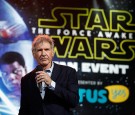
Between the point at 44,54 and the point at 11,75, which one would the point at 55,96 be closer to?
the point at 44,54

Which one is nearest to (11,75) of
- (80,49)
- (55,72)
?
(80,49)

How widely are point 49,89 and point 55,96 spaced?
0.20 feet

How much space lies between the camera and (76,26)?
3.69 m

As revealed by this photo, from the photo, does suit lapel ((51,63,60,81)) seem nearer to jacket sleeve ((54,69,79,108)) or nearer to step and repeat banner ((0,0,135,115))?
jacket sleeve ((54,69,79,108))

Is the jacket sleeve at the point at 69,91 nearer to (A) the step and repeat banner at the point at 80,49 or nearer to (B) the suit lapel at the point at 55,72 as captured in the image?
(B) the suit lapel at the point at 55,72

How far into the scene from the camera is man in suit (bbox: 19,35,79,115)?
189 cm

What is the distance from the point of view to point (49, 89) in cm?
189

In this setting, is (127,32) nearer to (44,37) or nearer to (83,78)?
(83,78)

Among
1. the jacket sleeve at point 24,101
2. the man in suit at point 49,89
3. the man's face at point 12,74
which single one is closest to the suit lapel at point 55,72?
the man in suit at point 49,89

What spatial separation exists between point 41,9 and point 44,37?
1.76 metres

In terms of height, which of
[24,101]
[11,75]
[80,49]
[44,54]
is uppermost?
[44,54]

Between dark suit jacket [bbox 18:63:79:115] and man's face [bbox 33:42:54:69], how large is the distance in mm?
94

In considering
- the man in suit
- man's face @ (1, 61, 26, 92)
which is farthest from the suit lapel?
man's face @ (1, 61, 26, 92)

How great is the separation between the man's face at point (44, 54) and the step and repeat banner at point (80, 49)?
169cm
